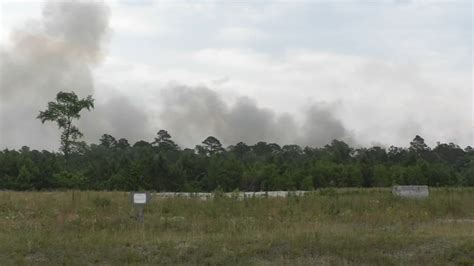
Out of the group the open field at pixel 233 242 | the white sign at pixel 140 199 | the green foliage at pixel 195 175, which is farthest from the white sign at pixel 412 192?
the green foliage at pixel 195 175

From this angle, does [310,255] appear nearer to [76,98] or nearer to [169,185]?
[169,185]

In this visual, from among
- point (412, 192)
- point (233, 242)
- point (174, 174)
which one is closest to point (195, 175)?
point (174, 174)

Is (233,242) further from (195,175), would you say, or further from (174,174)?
(195,175)

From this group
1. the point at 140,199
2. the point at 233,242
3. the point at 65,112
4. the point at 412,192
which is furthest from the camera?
the point at 65,112

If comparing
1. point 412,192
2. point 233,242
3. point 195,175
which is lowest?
point 233,242

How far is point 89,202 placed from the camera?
20031 millimetres

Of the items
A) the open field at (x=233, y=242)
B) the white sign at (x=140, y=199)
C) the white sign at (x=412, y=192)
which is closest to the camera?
the open field at (x=233, y=242)

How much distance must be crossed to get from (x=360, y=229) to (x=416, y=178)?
50.2m

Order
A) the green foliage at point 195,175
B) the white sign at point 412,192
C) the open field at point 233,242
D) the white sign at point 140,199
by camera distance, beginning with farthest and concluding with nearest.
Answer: the green foliage at point 195,175
the white sign at point 412,192
the white sign at point 140,199
the open field at point 233,242

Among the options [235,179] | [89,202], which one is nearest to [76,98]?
[235,179]

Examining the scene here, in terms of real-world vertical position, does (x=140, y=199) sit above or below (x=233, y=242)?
above

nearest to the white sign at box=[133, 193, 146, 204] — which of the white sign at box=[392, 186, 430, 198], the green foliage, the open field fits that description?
the open field

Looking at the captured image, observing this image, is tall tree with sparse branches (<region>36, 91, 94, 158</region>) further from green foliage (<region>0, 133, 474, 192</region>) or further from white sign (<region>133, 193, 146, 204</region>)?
white sign (<region>133, 193, 146, 204</region>)

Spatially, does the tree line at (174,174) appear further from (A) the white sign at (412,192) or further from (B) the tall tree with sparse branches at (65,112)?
(A) the white sign at (412,192)
